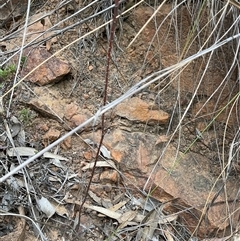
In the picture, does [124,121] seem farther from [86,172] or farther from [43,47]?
[43,47]

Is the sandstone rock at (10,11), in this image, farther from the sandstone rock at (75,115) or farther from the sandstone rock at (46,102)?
the sandstone rock at (75,115)

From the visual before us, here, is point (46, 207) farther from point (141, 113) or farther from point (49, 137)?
point (141, 113)

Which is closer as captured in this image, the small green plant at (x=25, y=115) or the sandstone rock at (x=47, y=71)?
the small green plant at (x=25, y=115)

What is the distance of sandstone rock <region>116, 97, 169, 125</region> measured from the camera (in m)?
1.60

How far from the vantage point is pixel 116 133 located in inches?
61.9

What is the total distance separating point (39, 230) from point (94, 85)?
0.55 metres

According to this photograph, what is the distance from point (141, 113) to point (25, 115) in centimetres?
37

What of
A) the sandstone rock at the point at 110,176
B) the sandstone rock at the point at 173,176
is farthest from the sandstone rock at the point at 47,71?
the sandstone rock at the point at 110,176

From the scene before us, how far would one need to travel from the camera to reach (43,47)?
170cm

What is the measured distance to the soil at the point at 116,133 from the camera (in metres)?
1.40

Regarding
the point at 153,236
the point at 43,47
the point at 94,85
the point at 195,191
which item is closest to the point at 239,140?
the point at 195,191

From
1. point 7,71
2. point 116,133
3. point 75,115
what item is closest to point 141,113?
point 116,133

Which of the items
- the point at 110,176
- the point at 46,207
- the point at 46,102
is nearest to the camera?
the point at 46,207

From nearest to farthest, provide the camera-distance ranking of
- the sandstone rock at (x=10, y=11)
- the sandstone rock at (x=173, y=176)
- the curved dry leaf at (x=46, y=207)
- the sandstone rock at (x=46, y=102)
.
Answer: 1. the curved dry leaf at (x=46, y=207)
2. the sandstone rock at (x=173, y=176)
3. the sandstone rock at (x=46, y=102)
4. the sandstone rock at (x=10, y=11)
